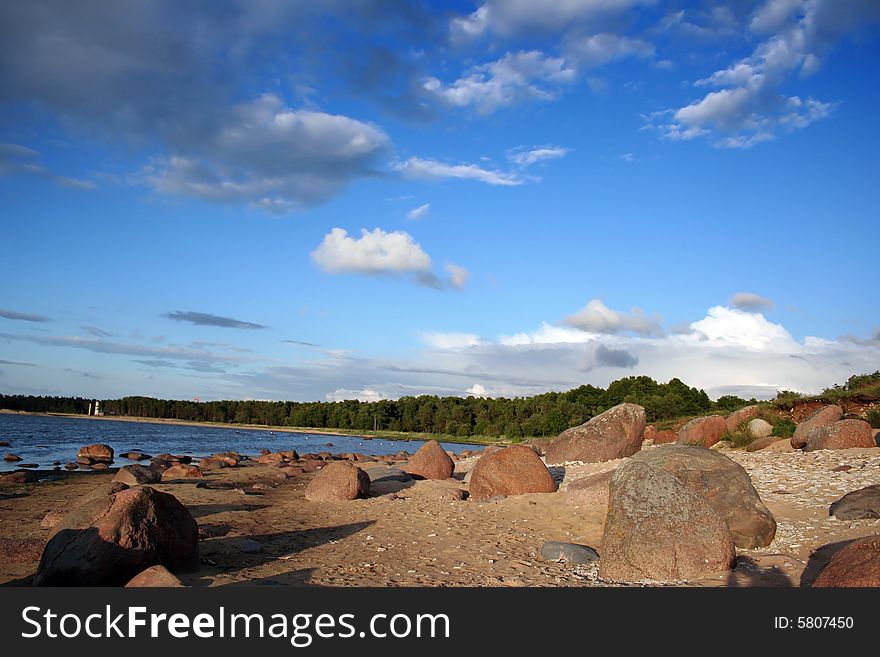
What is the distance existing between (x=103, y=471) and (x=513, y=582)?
23590 millimetres

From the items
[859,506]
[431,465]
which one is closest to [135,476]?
[431,465]

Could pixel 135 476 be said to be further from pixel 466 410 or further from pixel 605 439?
pixel 466 410

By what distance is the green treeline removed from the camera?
66.1 meters

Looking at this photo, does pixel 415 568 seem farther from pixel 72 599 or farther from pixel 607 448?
pixel 607 448

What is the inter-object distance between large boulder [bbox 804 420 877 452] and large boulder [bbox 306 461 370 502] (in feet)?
43.2

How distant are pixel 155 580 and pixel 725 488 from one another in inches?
356

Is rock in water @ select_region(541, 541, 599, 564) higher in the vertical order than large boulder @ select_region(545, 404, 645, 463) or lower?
lower

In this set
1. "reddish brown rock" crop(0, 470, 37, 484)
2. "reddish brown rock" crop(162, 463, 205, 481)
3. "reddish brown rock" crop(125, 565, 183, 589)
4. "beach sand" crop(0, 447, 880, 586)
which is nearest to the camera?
"reddish brown rock" crop(125, 565, 183, 589)

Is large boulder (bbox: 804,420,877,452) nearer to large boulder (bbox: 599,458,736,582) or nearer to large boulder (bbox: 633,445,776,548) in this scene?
large boulder (bbox: 633,445,776,548)

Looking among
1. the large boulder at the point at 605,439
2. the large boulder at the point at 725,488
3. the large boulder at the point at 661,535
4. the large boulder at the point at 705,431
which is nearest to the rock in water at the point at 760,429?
the large boulder at the point at 705,431

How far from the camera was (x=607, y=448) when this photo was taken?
76.7ft

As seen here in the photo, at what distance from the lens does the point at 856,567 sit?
6852mm

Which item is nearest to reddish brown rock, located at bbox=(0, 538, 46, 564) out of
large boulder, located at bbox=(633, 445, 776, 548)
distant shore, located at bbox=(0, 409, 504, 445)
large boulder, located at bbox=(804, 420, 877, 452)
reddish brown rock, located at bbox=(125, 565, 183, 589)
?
reddish brown rock, located at bbox=(125, 565, 183, 589)

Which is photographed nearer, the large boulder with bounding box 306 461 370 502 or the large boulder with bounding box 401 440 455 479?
the large boulder with bounding box 306 461 370 502
